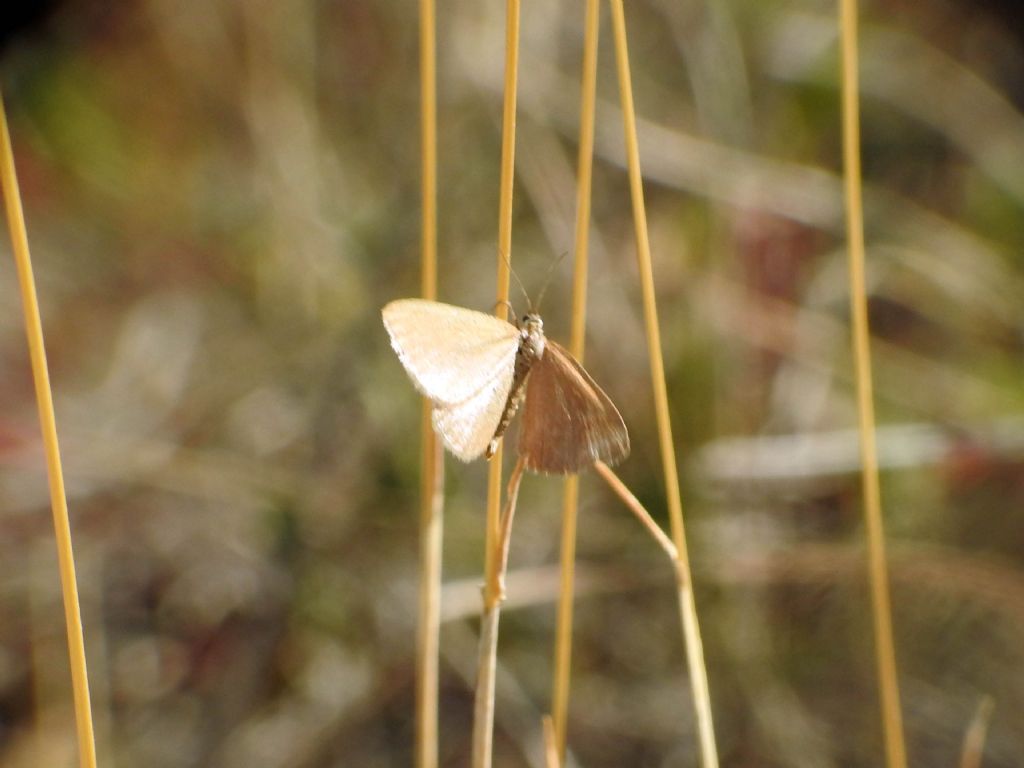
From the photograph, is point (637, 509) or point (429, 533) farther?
point (429, 533)

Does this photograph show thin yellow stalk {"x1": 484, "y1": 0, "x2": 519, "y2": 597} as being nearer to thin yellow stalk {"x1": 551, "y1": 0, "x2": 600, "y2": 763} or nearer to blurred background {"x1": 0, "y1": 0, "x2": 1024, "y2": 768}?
thin yellow stalk {"x1": 551, "y1": 0, "x2": 600, "y2": 763}

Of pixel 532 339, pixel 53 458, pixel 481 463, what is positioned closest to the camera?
pixel 53 458

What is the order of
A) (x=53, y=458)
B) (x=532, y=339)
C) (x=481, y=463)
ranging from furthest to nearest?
(x=481, y=463) → (x=532, y=339) → (x=53, y=458)

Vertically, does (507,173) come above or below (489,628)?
above

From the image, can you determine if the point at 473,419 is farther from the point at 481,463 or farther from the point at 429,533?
the point at 481,463

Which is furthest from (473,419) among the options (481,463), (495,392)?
(481,463)

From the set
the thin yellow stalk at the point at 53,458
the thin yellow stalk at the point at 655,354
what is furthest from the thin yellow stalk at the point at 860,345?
the thin yellow stalk at the point at 53,458

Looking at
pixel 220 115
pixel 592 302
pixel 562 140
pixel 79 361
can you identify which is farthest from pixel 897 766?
pixel 220 115
